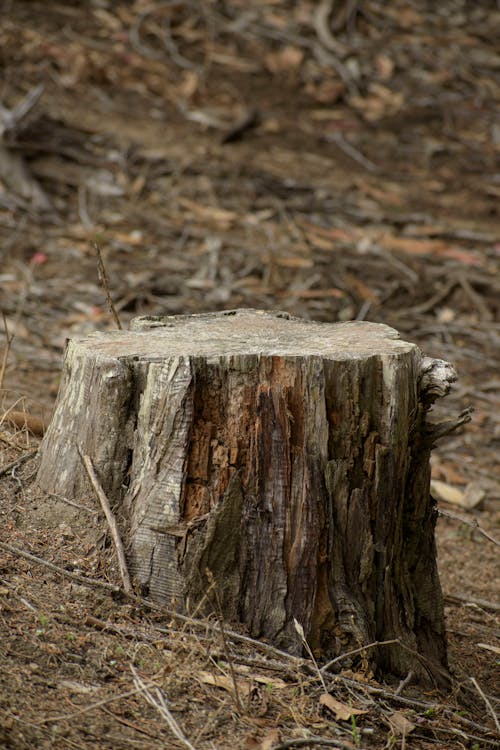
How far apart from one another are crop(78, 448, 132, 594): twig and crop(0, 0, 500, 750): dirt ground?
2.2 inches

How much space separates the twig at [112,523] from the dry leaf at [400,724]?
2.71 feet

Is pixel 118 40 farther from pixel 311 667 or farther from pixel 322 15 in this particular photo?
pixel 311 667

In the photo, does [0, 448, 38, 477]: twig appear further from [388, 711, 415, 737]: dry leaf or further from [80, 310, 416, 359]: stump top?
[388, 711, 415, 737]: dry leaf

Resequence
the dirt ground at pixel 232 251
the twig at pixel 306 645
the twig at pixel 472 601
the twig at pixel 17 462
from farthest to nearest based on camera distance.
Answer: the twig at pixel 472 601, the twig at pixel 17 462, the twig at pixel 306 645, the dirt ground at pixel 232 251

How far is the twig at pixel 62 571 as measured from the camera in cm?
269

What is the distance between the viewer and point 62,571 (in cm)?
273

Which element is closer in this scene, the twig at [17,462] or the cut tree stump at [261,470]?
the cut tree stump at [261,470]

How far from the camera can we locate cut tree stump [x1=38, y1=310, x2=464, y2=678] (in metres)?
2.68

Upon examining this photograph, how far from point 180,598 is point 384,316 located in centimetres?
438

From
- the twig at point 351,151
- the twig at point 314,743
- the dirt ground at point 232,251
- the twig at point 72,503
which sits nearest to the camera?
the twig at point 314,743

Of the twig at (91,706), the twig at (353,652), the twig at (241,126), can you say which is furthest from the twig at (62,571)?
the twig at (241,126)

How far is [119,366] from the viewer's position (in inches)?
108

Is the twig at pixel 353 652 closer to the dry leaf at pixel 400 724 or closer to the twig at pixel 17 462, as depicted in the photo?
the dry leaf at pixel 400 724

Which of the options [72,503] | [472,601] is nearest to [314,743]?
[72,503]
